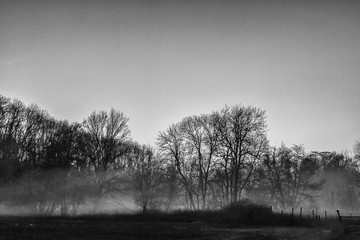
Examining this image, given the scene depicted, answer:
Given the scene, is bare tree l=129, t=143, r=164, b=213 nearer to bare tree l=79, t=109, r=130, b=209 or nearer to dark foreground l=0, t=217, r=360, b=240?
bare tree l=79, t=109, r=130, b=209

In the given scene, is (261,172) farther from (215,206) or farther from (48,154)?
(48,154)

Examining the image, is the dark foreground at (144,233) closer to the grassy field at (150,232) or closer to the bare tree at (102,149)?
the grassy field at (150,232)

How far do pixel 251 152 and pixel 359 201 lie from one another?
40.9 meters

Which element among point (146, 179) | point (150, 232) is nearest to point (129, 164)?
point (146, 179)

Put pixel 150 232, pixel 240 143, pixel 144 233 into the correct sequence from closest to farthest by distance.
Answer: pixel 144 233 → pixel 150 232 → pixel 240 143

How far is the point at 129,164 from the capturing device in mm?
61719

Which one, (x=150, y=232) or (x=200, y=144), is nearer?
(x=150, y=232)

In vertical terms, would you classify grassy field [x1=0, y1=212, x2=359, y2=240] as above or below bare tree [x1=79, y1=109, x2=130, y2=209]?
below

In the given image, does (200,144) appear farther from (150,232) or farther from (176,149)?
(150,232)

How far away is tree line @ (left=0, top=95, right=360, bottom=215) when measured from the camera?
47.1m

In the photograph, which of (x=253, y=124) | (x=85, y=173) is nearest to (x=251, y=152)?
(x=253, y=124)

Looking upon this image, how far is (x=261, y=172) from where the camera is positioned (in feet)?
191

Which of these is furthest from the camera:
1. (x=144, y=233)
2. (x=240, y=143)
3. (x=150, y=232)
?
(x=240, y=143)

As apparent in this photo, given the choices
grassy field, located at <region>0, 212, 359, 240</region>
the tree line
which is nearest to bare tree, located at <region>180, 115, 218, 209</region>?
the tree line
